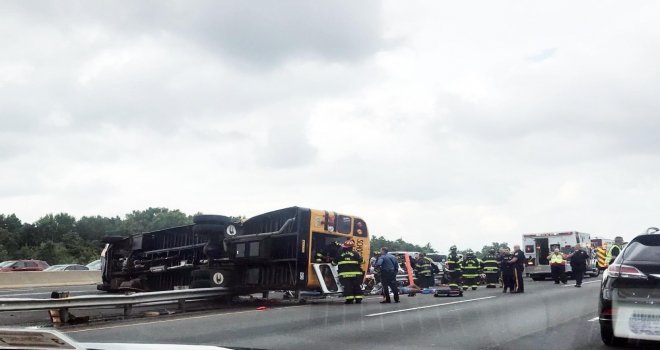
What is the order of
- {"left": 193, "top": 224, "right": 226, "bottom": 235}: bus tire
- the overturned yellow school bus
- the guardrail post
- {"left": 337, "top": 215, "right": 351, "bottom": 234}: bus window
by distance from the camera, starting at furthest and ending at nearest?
{"left": 337, "top": 215, "right": 351, "bottom": 234}: bus window
{"left": 193, "top": 224, "right": 226, "bottom": 235}: bus tire
the overturned yellow school bus
the guardrail post

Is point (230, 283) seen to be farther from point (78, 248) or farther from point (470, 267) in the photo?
point (78, 248)

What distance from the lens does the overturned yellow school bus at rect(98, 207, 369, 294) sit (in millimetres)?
14398

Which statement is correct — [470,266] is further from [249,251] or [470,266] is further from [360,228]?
[249,251]

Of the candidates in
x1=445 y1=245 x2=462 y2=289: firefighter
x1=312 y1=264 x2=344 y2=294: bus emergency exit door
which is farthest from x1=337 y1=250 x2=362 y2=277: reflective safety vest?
x1=445 y1=245 x2=462 y2=289: firefighter

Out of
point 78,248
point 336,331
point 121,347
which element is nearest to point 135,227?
point 78,248

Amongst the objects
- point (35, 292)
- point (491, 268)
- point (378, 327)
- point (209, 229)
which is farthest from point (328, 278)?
point (35, 292)

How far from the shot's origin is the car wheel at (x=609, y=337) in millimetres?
7227

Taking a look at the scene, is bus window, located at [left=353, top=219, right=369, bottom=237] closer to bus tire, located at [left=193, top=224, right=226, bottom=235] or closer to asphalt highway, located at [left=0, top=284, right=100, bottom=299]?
bus tire, located at [left=193, top=224, right=226, bottom=235]

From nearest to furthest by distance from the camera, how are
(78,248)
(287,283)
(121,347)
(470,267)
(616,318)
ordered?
(121,347), (616,318), (287,283), (470,267), (78,248)

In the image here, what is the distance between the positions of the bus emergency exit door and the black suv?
8.02 meters

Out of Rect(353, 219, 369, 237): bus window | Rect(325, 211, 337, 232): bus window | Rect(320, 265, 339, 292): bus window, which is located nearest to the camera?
Rect(320, 265, 339, 292): bus window

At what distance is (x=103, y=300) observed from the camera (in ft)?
38.9

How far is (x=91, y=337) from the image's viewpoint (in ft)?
30.5

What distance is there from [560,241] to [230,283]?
21204mm
